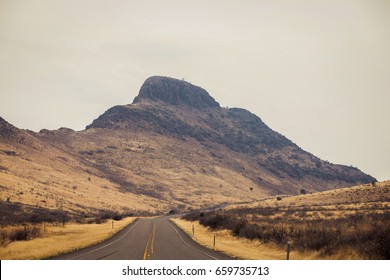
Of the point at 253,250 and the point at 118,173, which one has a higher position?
the point at 118,173

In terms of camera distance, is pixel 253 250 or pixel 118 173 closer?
pixel 253 250

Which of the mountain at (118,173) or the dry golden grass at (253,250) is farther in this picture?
the mountain at (118,173)

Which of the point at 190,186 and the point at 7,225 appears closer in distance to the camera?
the point at 7,225

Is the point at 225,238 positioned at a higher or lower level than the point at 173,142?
lower

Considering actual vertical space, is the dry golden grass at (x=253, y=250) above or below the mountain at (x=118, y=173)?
below

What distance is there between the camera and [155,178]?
5846 inches

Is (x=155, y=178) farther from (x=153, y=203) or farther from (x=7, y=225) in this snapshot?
(x=7, y=225)

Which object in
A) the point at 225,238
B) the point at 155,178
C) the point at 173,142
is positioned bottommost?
the point at 225,238

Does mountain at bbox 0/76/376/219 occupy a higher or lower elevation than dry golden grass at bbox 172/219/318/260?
higher

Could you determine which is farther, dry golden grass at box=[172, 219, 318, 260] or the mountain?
the mountain
